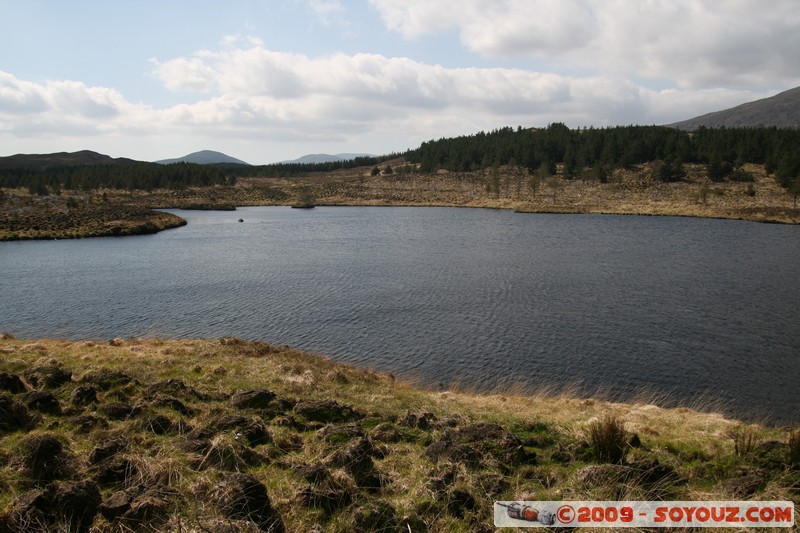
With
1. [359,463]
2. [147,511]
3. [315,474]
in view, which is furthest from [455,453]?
[147,511]

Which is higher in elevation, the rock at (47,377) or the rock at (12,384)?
the rock at (12,384)

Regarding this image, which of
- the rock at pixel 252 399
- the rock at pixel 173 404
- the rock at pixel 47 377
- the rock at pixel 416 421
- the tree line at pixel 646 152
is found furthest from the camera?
the tree line at pixel 646 152

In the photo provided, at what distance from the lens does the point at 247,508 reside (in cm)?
788

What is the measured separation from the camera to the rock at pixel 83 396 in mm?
13289

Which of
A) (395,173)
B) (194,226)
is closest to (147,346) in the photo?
(194,226)

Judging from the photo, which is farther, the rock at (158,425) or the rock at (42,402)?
the rock at (42,402)

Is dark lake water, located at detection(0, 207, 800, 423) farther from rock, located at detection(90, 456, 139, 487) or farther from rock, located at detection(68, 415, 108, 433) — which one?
rock, located at detection(90, 456, 139, 487)

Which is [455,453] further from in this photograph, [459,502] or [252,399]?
[252,399]

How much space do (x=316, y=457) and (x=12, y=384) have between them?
1027cm

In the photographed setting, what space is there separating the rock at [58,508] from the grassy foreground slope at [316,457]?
24 millimetres

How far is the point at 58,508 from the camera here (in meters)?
7.51

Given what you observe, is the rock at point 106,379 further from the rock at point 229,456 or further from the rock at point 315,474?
the rock at point 315,474

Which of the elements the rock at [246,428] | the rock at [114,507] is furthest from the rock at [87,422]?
the rock at [114,507]

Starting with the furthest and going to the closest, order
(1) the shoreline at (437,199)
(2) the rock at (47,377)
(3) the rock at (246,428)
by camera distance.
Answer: (1) the shoreline at (437,199), (2) the rock at (47,377), (3) the rock at (246,428)
